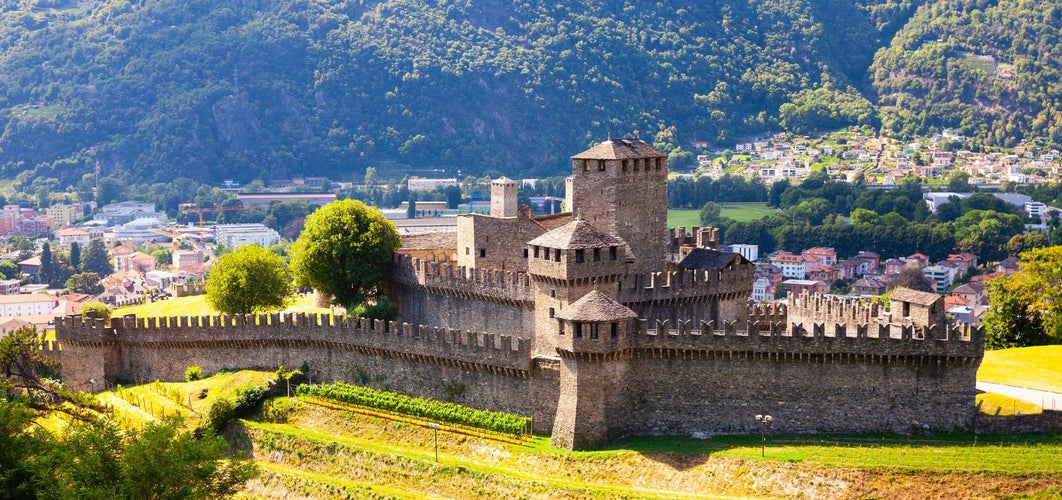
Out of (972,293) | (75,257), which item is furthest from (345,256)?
(75,257)

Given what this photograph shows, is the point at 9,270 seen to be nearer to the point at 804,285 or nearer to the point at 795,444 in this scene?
the point at 804,285

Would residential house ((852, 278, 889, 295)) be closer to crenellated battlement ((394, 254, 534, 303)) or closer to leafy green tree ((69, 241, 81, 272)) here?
leafy green tree ((69, 241, 81, 272))

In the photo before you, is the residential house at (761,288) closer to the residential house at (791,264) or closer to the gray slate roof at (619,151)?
the residential house at (791,264)

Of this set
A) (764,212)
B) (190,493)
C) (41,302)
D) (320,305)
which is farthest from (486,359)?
(764,212)

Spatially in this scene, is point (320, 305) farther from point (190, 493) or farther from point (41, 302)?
point (41, 302)

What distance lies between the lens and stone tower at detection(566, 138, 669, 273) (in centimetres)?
6281

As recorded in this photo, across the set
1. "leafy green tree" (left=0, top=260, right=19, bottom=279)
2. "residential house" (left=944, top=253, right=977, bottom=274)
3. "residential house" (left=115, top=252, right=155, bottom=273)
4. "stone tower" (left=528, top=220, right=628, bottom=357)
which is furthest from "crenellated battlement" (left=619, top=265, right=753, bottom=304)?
"leafy green tree" (left=0, top=260, right=19, bottom=279)

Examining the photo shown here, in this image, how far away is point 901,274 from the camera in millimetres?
151125

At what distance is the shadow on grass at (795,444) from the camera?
52.1 meters

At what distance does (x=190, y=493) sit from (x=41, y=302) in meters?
99.7

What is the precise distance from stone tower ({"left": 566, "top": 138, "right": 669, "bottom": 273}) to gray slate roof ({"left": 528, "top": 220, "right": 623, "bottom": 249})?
3442 millimetres

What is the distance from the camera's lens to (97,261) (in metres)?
182

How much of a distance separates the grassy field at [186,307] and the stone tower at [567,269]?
16.7 metres

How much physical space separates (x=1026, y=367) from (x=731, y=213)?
129 metres
